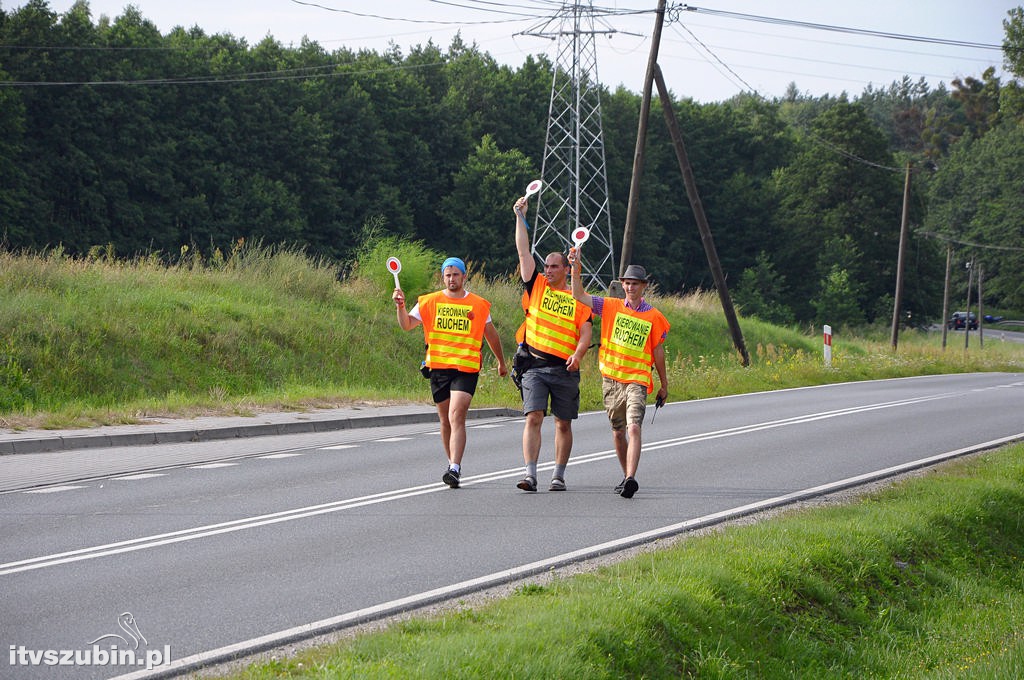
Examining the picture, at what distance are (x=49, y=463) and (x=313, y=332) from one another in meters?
12.1

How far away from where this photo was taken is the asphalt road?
6152mm

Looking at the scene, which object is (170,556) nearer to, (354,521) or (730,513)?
(354,521)

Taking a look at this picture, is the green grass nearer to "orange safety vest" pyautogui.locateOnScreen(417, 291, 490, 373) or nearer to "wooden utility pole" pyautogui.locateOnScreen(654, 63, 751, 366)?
"orange safety vest" pyautogui.locateOnScreen(417, 291, 490, 373)

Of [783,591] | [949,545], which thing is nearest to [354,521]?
[783,591]

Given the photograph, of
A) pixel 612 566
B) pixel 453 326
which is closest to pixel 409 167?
pixel 453 326

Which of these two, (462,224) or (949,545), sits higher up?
(462,224)

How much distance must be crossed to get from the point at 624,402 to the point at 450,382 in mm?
1592

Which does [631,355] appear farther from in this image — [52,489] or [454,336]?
[52,489]

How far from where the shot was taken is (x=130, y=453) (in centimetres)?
1337

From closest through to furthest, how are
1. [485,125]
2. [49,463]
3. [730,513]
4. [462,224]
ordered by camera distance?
1. [730,513]
2. [49,463]
3. [462,224]
4. [485,125]

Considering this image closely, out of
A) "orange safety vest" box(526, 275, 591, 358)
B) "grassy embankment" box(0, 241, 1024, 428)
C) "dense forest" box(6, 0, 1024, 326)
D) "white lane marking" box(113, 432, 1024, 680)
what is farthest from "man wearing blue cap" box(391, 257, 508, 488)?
"dense forest" box(6, 0, 1024, 326)

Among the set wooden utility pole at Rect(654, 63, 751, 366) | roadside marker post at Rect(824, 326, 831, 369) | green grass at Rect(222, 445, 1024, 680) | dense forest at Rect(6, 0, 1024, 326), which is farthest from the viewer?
dense forest at Rect(6, 0, 1024, 326)

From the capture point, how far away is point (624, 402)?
1031 cm

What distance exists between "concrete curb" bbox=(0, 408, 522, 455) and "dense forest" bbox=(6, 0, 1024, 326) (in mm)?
8853
